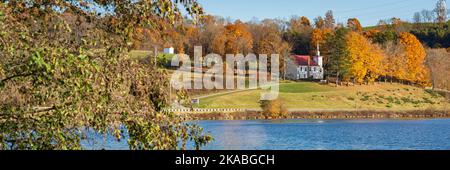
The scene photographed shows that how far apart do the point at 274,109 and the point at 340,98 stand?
18041 millimetres

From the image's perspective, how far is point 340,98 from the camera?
307ft

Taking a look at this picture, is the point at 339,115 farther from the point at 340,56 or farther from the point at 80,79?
the point at 80,79

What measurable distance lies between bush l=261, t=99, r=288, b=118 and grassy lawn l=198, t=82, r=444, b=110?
1.83 m

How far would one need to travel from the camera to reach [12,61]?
945cm

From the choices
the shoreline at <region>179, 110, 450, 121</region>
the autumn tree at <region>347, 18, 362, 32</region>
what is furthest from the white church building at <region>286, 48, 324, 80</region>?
the autumn tree at <region>347, 18, 362, 32</region>

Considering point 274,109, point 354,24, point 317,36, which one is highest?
point 354,24

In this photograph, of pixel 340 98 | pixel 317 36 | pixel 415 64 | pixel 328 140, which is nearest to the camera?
pixel 328 140

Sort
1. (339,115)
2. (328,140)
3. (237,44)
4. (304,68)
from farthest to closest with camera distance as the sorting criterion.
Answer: (304,68) < (237,44) < (339,115) < (328,140)

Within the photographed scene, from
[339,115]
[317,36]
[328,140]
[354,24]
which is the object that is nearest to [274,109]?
[339,115]

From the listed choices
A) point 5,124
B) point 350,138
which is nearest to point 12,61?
point 5,124

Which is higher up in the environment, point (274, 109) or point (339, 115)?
point (274, 109)

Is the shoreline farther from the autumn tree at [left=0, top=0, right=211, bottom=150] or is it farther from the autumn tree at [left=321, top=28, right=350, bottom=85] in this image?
the autumn tree at [left=0, top=0, right=211, bottom=150]

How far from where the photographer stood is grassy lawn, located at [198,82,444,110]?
85.2 meters
